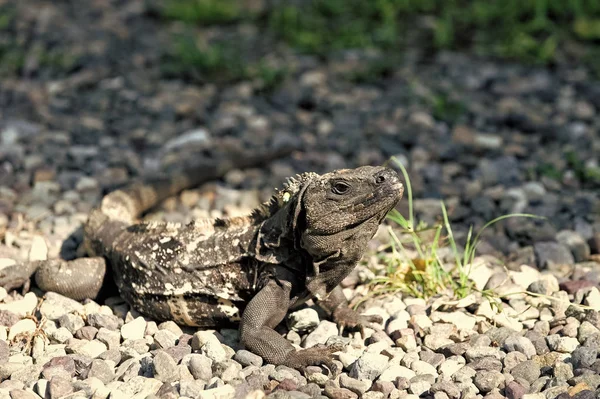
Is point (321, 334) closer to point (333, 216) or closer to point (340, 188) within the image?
point (333, 216)

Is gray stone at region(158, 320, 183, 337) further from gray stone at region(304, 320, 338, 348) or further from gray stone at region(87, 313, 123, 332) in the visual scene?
gray stone at region(304, 320, 338, 348)

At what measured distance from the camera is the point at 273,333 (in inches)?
204

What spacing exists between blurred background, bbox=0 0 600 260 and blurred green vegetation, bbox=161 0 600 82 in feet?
0.08

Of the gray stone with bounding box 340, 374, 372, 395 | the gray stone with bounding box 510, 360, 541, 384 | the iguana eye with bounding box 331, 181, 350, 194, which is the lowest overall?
the gray stone with bounding box 340, 374, 372, 395

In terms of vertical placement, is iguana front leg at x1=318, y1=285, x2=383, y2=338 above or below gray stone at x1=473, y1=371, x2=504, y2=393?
below

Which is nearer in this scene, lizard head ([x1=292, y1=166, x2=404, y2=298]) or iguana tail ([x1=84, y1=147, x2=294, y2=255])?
lizard head ([x1=292, y1=166, x2=404, y2=298])

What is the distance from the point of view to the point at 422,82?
964 centimetres

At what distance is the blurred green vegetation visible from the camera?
1032cm

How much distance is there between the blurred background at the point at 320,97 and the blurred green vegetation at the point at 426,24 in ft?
0.08

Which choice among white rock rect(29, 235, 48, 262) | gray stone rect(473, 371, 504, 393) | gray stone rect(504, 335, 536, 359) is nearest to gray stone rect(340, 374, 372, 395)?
gray stone rect(473, 371, 504, 393)

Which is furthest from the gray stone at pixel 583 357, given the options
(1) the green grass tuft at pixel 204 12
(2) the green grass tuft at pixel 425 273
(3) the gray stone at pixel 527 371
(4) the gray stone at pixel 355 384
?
(1) the green grass tuft at pixel 204 12

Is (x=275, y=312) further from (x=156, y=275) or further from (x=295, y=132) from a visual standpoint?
(x=295, y=132)

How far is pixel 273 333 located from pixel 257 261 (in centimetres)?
51

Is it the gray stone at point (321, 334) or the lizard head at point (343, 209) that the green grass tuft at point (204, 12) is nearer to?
the lizard head at point (343, 209)
